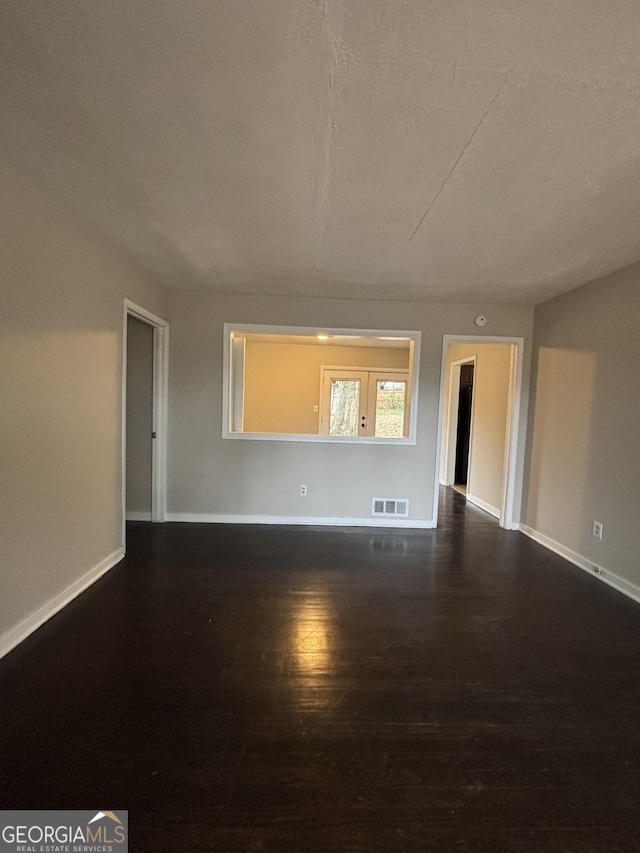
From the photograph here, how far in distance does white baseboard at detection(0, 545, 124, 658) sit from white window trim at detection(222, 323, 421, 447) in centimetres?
171

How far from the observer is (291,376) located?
6969 mm

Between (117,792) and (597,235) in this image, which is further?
(597,235)

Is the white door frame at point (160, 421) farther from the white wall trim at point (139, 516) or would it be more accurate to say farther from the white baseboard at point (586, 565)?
Answer: the white baseboard at point (586, 565)

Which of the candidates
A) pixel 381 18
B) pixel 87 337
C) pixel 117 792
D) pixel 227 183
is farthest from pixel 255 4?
pixel 117 792

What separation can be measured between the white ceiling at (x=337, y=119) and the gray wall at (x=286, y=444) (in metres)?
1.39

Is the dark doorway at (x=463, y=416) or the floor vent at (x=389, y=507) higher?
the dark doorway at (x=463, y=416)

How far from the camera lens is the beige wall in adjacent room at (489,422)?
4.67m

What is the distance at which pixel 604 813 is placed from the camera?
1260 mm

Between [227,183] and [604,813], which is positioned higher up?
[227,183]

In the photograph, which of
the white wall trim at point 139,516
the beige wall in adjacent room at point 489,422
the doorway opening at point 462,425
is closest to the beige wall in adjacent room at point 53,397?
the white wall trim at point 139,516

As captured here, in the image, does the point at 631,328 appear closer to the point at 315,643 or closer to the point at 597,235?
the point at 597,235

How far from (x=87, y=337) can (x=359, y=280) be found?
2.29 m

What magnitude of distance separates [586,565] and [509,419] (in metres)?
1.66

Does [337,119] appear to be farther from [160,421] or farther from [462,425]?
[462,425]
